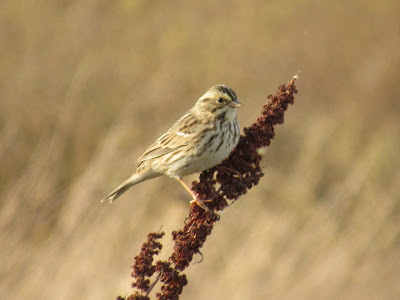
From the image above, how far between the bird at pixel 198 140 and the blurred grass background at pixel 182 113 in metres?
1.88

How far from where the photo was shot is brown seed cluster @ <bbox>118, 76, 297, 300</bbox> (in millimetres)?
3674

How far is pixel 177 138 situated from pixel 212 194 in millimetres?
1199

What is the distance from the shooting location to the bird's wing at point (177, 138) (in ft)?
17.1

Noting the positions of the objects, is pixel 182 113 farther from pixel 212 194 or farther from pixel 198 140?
pixel 212 194

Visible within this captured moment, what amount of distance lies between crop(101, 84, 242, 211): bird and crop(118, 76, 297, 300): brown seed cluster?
0.74ft

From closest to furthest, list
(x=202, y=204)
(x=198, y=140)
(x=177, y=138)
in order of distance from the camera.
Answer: (x=202, y=204) → (x=198, y=140) → (x=177, y=138)

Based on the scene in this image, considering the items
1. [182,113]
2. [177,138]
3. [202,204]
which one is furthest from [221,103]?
[182,113]

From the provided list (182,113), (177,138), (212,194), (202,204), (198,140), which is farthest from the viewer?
(182,113)

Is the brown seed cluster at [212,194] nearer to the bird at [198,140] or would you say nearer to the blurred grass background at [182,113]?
the bird at [198,140]

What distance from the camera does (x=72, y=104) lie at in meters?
8.93

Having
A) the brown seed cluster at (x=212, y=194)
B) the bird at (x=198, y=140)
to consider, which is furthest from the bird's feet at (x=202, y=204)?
the bird at (x=198, y=140)

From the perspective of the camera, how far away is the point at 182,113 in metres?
8.88

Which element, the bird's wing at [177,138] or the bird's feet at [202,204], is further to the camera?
the bird's wing at [177,138]

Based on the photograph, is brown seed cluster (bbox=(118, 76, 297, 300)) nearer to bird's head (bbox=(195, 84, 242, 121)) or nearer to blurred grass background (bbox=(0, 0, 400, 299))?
bird's head (bbox=(195, 84, 242, 121))
